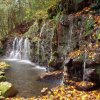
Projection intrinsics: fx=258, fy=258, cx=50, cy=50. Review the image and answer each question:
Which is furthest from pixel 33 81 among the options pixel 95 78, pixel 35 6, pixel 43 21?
pixel 35 6

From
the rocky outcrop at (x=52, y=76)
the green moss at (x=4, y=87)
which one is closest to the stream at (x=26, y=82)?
the rocky outcrop at (x=52, y=76)

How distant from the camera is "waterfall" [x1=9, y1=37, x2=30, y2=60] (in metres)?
21.1

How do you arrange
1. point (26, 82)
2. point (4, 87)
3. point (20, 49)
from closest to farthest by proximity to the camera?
point (4, 87)
point (26, 82)
point (20, 49)

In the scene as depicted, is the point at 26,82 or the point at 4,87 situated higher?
the point at 4,87

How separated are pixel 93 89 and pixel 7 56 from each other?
1485 cm

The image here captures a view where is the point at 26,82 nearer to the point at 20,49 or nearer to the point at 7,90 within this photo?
the point at 7,90

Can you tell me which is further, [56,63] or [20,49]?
[20,49]

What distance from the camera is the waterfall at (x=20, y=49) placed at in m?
21.1

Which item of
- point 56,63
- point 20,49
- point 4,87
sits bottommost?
point 4,87

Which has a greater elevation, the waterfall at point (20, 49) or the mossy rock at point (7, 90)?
the waterfall at point (20, 49)

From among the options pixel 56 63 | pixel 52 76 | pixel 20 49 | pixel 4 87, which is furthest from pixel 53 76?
pixel 20 49

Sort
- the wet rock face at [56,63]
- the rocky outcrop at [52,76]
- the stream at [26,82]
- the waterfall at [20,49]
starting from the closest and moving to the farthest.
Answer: the stream at [26,82]
the rocky outcrop at [52,76]
the wet rock face at [56,63]
the waterfall at [20,49]

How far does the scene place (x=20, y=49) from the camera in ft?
73.2

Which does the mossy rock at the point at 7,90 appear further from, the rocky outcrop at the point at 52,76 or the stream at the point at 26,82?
the rocky outcrop at the point at 52,76
